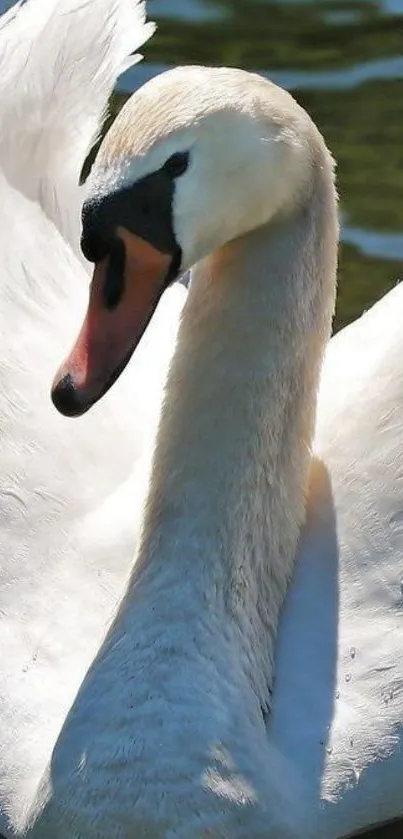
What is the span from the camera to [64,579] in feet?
15.9

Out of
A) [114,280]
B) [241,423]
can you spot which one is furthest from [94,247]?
[241,423]

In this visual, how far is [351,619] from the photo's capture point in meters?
4.71

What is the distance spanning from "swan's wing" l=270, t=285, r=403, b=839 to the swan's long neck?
0.31 feet

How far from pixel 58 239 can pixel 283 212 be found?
1.50 meters

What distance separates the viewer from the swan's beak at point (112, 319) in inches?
160

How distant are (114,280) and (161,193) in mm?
210

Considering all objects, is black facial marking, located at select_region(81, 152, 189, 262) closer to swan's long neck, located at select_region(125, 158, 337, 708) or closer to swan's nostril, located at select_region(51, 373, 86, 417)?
swan's nostril, located at select_region(51, 373, 86, 417)

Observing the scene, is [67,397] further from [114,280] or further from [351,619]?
[351,619]

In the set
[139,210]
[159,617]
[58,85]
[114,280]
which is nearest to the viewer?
[139,210]

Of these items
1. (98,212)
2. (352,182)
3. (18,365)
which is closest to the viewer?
(98,212)

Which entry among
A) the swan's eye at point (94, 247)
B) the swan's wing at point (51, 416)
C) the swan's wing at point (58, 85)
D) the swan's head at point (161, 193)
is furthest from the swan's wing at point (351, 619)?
the swan's wing at point (58, 85)

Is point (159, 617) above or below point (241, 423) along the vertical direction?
below

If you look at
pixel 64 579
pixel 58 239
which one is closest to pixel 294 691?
pixel 64 579

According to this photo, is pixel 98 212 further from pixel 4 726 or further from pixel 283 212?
pixel 4 726
